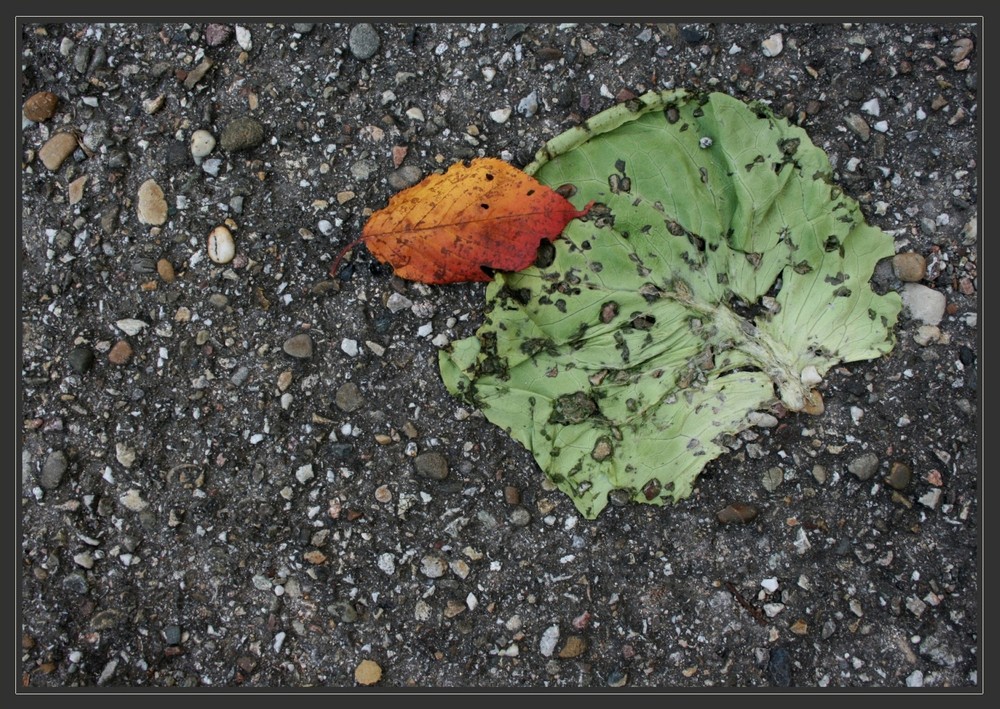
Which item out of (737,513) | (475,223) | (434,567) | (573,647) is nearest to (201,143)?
(475,223)

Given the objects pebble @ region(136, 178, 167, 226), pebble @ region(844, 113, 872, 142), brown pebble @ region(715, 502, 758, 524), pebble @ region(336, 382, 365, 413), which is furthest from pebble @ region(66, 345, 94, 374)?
pebble @ region(844, 113, 872, 142)

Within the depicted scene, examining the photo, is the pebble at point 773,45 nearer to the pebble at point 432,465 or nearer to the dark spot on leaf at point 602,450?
the dark spot on leaf at point 602,450

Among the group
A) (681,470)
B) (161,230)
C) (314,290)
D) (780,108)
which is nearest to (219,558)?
(314,290)

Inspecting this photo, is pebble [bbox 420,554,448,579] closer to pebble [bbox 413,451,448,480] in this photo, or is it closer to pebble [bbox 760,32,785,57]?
pebble [bbox 413,451,448,480]

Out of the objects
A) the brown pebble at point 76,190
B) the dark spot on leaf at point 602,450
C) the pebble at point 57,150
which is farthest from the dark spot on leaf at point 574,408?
the pebble at point 57,150

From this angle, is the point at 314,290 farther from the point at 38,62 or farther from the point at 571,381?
the point at 38,62

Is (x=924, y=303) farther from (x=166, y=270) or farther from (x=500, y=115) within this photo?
(x=166, y=270)
